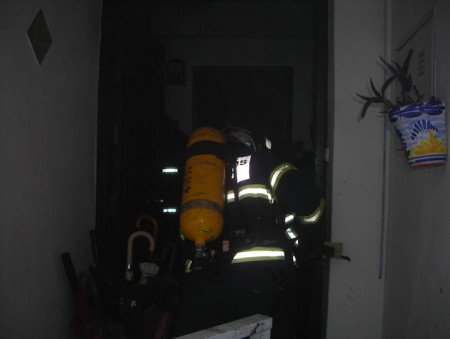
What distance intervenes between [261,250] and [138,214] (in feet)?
4.04

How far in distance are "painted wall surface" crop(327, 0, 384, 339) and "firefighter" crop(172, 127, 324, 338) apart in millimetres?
237

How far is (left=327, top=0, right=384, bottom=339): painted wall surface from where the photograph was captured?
2055 millimetres

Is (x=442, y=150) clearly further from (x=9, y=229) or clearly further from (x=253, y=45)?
(x=253, y=45)

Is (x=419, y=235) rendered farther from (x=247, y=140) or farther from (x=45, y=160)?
(x=45, y=160)

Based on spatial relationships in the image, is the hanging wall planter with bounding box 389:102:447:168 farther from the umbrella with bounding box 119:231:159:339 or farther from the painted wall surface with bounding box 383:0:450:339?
the umbrella with bounding box 119:231:159:339

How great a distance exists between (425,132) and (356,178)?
2.63 feet

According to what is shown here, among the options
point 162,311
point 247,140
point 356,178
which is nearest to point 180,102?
point 247,140

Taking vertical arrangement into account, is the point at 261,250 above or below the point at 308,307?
above

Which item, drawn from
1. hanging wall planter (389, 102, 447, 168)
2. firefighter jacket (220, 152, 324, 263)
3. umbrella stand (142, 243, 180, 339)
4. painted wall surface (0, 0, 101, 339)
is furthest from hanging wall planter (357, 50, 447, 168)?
painted wall surface (0, 0, 101, 339)

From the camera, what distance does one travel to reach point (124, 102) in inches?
99.0

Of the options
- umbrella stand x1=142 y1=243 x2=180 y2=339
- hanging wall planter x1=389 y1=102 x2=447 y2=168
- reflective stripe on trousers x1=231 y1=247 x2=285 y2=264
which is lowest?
umbrella stand x1=142 y1=243 x2=180 y2=339

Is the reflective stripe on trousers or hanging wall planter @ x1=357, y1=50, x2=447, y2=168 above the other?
hanging wall planter @ x1=357, y1=50, x2=447, y2=168

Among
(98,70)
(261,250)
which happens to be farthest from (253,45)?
(261,250)

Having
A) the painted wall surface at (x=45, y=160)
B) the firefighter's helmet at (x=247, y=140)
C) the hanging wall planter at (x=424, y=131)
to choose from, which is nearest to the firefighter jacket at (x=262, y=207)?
the firefighter's helmet at (x=247, y=140)
